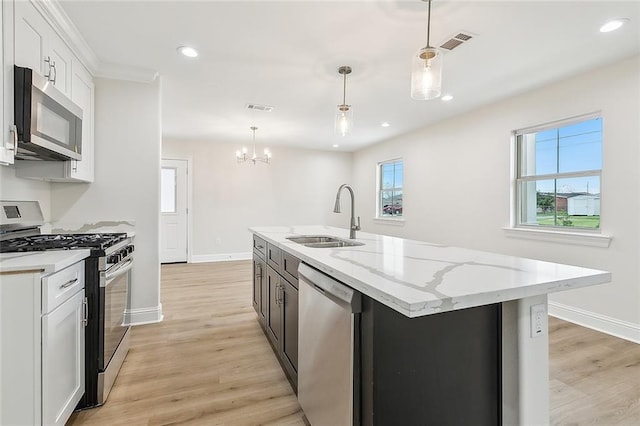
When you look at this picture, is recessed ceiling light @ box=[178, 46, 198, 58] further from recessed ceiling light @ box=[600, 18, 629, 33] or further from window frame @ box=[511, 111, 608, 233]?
window frame @ box=[511, 111, 608, 233]

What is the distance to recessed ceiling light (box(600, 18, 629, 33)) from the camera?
2244 mm

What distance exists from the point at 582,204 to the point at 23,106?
183 inches

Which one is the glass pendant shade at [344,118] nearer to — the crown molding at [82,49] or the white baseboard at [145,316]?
the crown molding at [82,49]

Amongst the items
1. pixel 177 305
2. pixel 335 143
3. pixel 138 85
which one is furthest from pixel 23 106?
pixel 335 143

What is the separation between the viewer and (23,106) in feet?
5.64

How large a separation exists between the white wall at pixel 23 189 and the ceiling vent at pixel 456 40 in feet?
11.1

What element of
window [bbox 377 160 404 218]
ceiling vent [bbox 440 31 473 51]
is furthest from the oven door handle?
window [bbox 377 160 404 218]

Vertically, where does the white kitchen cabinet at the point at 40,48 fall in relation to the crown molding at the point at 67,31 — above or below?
below

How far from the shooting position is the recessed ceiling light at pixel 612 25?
2.24m

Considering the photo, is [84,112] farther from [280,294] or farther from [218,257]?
[218,257]

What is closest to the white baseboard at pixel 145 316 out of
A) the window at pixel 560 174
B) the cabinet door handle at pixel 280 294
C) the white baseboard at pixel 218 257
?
the cabinet door handle at pixel 280 294

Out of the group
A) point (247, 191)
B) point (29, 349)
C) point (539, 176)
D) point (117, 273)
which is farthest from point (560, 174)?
point (247, 191)

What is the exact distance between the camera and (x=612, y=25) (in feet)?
7.55

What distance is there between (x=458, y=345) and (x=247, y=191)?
5.96m
